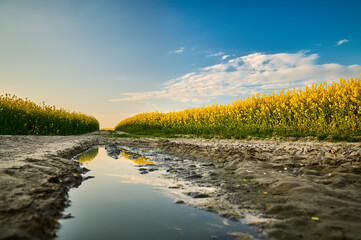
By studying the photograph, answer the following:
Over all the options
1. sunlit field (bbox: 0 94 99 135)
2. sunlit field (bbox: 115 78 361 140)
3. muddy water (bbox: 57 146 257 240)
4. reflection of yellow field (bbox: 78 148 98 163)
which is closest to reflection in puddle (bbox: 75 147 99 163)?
reflection of yellow field (bbox: 78 148 98 163)

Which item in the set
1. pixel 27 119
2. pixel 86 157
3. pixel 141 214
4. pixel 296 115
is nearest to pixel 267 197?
pixel 141 214

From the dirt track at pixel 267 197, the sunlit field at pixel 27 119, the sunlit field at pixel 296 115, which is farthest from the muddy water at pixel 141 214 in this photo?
the sunlit field at pixel 27 119

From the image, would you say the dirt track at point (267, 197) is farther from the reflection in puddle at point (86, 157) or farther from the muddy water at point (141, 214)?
the reflection in puddle at point (86, 157)

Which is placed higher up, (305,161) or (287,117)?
(287,117)

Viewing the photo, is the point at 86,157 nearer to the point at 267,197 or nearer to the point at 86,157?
the point at 86,157

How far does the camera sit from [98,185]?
3689mm

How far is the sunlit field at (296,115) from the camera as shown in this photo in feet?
35.0

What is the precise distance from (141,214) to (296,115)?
1235 centimetres

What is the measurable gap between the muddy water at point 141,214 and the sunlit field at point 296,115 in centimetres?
879

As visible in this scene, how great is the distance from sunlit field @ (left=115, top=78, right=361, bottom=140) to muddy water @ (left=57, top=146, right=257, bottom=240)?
8.79m

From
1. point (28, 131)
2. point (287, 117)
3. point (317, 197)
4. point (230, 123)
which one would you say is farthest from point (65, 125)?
point (317, 197)

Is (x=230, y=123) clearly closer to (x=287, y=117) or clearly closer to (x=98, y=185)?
(x=287, y=117)

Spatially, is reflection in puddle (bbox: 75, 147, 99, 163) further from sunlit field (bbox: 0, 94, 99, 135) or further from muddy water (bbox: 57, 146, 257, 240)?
sunlit field (bbox: 0, 94, 99, 135)

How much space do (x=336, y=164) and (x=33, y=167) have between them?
5259mm
